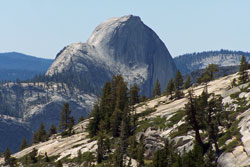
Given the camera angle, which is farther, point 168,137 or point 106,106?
point 106,106

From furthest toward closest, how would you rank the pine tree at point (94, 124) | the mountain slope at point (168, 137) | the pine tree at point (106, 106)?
the pine tree at point (106, 106), the pine tree at point (94, 124), the mountain slope at point (168, 137)

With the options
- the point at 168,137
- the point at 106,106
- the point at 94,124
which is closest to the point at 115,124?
the point at 94,124

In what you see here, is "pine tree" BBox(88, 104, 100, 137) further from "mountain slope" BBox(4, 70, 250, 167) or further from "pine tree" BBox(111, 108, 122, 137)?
"pine tree" BBox(111, 108, 122, 137)

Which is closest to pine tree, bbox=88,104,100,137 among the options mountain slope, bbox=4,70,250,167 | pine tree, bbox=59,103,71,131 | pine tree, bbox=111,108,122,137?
mountain slope, bbox=4,70,250,167

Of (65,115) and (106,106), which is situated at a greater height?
(106,106)

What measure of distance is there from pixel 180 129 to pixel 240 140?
17531 millimetres

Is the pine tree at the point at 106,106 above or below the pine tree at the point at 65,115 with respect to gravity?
above

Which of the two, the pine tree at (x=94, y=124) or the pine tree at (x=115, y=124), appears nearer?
the pine tree at (x=115, y=124)

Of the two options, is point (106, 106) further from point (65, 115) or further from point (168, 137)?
point (168, 137)

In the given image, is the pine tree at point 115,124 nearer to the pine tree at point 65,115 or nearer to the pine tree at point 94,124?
the pine tree at point 94,124

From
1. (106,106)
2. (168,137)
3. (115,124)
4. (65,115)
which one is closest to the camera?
(168,137)

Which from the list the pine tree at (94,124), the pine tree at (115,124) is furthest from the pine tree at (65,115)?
the pine tree at (115,124)

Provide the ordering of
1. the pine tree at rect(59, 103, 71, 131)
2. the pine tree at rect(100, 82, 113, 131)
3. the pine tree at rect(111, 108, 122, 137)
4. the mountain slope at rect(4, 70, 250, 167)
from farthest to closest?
1. the pine tree at rect(59, 103, 71, 131)
2. the pine tree at rect(100, 82, 113, 131)
3. the pine tree at rect(111, 108, 122, 137)
4. the mountain slope at rect(4, 70, 250, 167)

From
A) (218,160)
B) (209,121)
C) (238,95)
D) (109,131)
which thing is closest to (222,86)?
(238,95)
